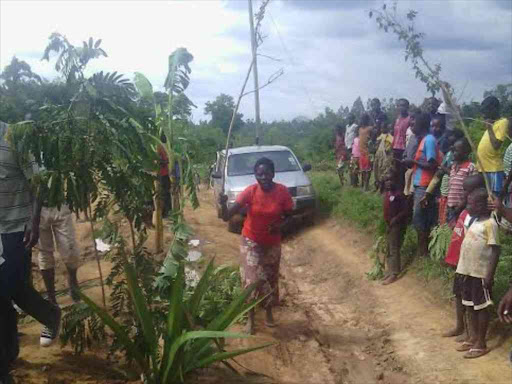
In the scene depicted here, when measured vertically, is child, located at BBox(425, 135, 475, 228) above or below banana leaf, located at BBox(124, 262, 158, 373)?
above

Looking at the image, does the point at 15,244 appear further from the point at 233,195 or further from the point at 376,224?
the point at 233,195

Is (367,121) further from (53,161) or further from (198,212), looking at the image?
(53,161)

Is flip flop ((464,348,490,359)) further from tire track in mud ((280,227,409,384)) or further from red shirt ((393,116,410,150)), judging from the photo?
red shirt ((393,116,410,150))

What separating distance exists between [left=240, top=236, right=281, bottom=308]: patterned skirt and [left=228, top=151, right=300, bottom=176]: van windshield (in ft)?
17.4

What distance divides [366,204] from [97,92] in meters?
6.92

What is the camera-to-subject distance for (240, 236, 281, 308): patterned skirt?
530 centimetres

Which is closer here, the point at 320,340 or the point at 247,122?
the point at 320,340

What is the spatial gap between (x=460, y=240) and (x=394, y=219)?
1.85 m

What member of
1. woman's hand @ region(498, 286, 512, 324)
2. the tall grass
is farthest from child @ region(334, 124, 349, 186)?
woman's hand @ region(498, 286, 512, 324)

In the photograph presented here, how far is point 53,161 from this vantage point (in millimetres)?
3098

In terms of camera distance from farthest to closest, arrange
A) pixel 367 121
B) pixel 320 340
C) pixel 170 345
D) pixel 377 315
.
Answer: pixel 367 121, pixel 377 315, pixel 320 340, pixel 170 345

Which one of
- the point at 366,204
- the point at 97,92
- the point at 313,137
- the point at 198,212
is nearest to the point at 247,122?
the point at 313,137

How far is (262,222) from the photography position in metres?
5.20

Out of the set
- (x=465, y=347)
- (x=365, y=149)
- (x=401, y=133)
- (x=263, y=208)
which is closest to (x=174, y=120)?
(x=263, y=208)
